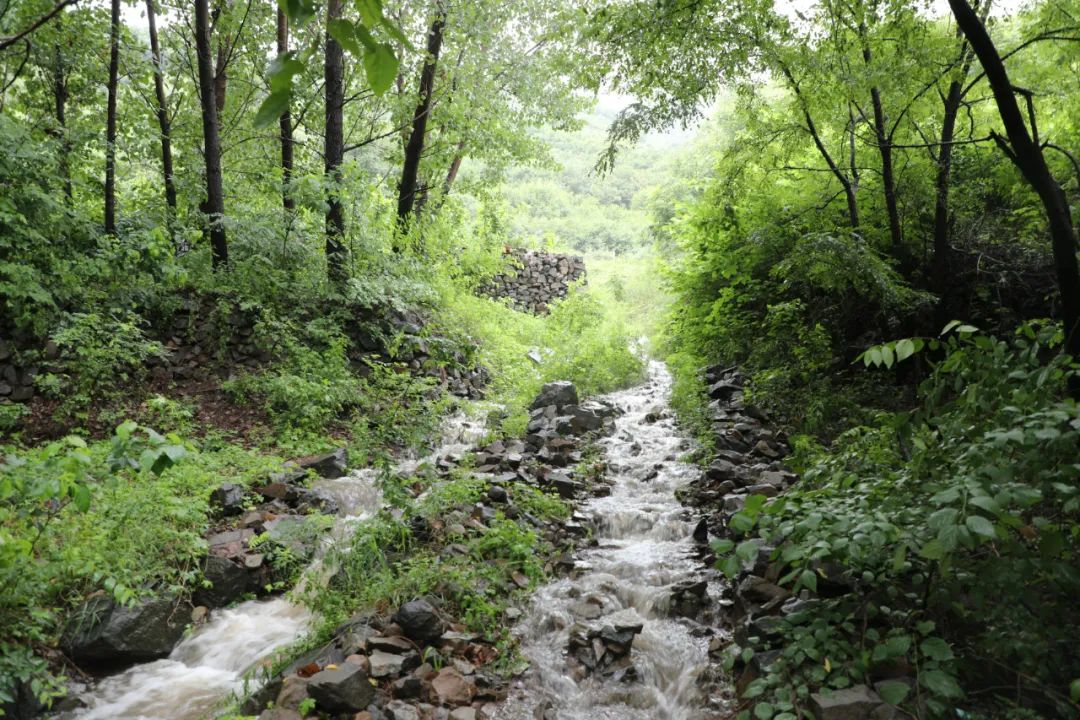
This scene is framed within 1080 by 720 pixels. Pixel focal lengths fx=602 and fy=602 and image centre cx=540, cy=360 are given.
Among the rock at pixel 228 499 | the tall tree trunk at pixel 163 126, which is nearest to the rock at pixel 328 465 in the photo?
the rock at pixel 228 499

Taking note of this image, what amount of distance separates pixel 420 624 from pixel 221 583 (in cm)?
184

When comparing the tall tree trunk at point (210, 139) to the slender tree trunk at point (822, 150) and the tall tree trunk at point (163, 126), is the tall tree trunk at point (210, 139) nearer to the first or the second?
the tall tree trunk at point (163, 126)

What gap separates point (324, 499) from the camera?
595 centimetres

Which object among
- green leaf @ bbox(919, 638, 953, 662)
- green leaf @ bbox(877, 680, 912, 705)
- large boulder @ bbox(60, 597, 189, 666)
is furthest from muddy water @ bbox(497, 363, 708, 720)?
large boulder @ bbox(60, 597, 189, 666)

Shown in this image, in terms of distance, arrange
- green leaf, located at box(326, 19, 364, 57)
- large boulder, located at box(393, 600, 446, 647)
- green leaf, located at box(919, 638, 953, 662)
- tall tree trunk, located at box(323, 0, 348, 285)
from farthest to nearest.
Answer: tall tree trunk, located at box(323, 0, 348, 285) < large boulder, located at box(393, 600, 446, 647) < green leaf, located at box(919, 638, 953, 662) < green leaf, located at box(326, 19, 364, 57)

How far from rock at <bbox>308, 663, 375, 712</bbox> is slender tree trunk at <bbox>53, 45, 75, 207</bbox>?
715cm

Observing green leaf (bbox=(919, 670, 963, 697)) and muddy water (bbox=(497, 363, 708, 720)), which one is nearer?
green leaf (bbox=(919, 670, 963, 697))

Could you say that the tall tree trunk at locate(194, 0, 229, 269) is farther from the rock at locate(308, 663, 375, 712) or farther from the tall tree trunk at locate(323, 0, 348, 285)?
the rock at locate(308, 663, 375, 712)

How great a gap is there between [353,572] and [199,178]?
8.05 metres

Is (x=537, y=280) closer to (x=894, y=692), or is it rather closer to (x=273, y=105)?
(x=894, y=692)

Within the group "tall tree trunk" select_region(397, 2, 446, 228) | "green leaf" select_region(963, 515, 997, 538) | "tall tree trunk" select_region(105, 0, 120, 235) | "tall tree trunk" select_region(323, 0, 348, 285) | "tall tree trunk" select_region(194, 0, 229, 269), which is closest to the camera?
"green leaf" select_region(963, 515, 997, 538)

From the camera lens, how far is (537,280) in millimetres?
18906

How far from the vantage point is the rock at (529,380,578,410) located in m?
9.28

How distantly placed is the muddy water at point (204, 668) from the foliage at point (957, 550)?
10.6 feet
